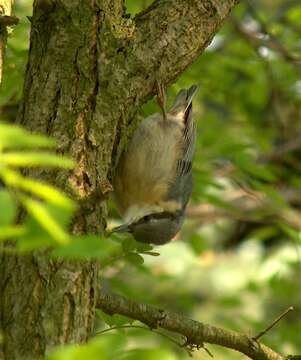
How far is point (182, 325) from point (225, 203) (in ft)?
6.12

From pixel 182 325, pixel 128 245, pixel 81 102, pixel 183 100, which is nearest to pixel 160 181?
pixel 183 100

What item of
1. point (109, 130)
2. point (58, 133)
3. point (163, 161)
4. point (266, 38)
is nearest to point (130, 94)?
point (109, 130)

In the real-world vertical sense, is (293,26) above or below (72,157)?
below

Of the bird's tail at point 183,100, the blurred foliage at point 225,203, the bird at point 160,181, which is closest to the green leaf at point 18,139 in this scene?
the blurred foliage at point 225,203

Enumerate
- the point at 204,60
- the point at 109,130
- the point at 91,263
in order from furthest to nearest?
the point at 204,60, the point at 109,130, the point at 91,263

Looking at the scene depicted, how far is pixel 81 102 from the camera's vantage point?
2.36 metres

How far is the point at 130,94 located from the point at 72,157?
0.37 m

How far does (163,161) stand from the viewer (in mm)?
3922

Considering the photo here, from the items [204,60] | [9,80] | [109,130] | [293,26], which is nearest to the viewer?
[109,130]

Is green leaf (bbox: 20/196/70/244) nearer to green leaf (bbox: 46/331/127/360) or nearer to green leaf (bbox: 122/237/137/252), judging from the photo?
green leaf (bbox: 46/331/127/360)

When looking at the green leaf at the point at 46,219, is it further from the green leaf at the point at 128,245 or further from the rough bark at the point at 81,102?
the green leaf at the point at 128,245

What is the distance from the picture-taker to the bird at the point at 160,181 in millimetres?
3654

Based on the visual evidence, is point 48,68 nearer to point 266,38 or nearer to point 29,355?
point 29,355

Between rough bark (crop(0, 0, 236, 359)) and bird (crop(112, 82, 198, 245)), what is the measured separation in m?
0.90
